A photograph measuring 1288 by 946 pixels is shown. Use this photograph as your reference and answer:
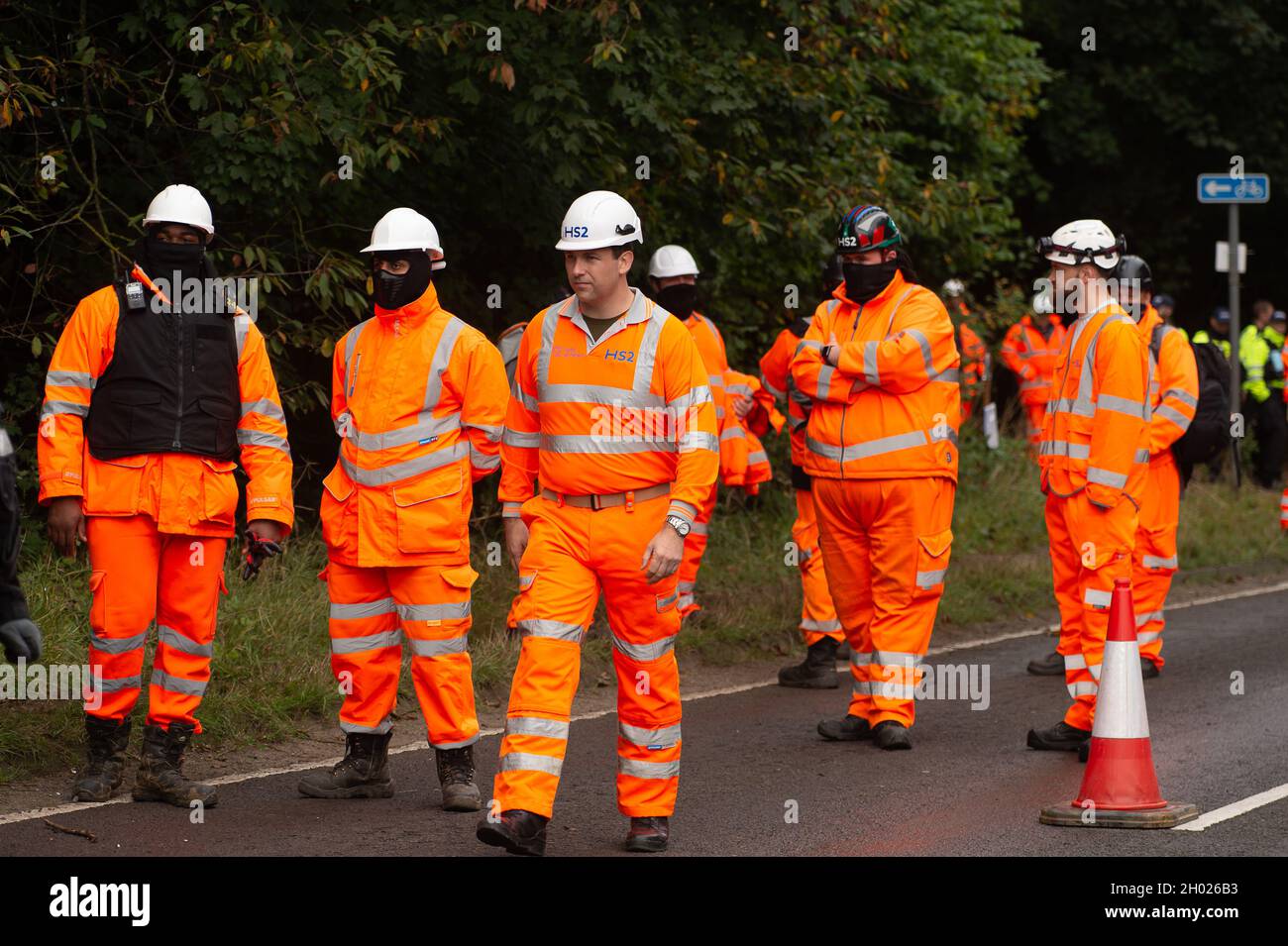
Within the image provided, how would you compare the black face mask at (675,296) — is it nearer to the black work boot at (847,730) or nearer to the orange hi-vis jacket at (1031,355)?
the black work boot at (847,730)

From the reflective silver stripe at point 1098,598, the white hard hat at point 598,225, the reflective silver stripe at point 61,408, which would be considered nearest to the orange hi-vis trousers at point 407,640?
the reflective silver stripe at point 61,408

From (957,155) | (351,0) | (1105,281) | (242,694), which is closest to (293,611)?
(242,694)

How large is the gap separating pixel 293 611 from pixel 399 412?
264 cm

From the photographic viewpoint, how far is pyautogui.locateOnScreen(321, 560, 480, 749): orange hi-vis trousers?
730 centimetres

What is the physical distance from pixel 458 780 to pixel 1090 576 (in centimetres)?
291

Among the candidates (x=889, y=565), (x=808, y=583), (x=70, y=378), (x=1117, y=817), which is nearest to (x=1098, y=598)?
(x=889, y=565)

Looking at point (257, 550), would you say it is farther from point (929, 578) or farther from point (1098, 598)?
point (1098, 598)

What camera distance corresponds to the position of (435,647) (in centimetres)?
729

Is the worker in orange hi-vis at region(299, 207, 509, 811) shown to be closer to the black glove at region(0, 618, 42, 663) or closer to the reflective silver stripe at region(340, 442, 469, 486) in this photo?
the reflective silver stripe at region(340, 442, 469, 486)

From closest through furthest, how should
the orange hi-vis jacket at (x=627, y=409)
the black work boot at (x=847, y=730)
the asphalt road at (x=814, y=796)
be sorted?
1. the orange hi-vis jacket at (x=627, y=409)
2. the asphalt road at (x=814, y=796)
3. the black work boot at (x=847, y=730)

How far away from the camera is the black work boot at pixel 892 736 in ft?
27.7

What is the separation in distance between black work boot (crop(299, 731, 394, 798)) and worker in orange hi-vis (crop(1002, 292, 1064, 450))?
37.2 ft

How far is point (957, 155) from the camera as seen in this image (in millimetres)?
18266

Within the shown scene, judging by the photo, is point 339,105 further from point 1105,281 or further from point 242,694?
point 1105,281
